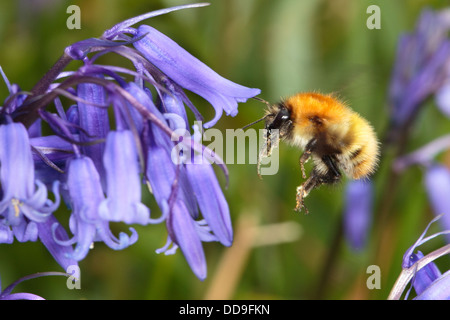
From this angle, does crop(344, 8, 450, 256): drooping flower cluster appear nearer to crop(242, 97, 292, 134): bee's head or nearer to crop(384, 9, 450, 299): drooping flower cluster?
crop(384, 9, 450, 299): drooping flower cluster

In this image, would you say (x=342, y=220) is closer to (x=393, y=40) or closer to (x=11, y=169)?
(x=393, y=40)

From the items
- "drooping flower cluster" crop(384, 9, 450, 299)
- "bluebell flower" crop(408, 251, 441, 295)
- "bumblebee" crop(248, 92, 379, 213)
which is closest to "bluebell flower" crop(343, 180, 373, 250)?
"drooping flower cluster" crop(384, 9, 450, 299)

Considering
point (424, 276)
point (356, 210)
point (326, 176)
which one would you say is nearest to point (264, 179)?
point (356, 210)

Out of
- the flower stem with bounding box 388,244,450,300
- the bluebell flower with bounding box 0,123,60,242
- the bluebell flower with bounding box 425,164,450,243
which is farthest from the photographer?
the bluebell flower with bounding box 425,164,450,243

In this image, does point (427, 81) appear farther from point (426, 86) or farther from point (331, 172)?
point (331, 172)

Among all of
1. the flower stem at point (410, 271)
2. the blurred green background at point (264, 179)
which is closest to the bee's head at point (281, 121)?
the flower stem at point (410, 271)

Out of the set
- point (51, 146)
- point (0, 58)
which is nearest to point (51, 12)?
point (0, 58)
